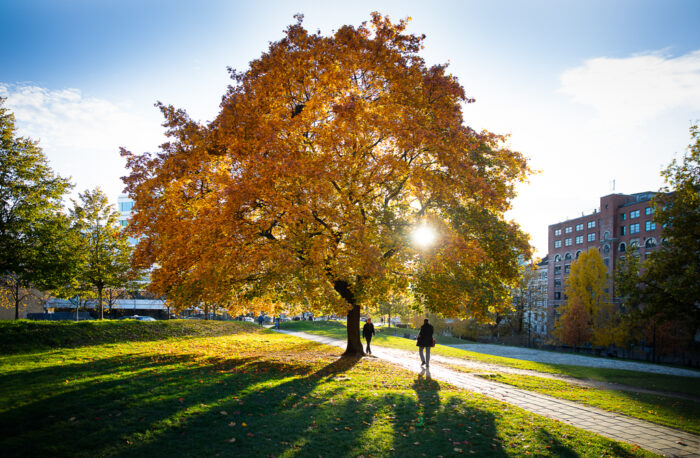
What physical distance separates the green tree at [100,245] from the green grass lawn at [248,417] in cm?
1479

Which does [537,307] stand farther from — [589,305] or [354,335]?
[354,335]

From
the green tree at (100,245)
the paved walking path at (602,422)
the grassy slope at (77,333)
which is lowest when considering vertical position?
the grassy slope at (77,333)

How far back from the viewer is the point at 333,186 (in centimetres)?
1434

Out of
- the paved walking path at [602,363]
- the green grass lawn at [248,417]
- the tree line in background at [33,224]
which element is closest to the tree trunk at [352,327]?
the green grass lawn at [248,417]

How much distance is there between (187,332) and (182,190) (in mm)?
15931

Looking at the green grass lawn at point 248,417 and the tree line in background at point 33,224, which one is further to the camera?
the tree line in background at point 33,224

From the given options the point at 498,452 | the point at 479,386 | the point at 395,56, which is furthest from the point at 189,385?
the point at 395,56

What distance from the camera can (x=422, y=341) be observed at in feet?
57.0

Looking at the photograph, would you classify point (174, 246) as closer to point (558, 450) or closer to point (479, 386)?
point (479, 386)

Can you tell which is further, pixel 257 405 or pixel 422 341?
pixel 422 341

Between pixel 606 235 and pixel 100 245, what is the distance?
78.3 meters

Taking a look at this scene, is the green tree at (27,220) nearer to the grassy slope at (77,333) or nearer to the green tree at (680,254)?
the grassy slope at (77,333)

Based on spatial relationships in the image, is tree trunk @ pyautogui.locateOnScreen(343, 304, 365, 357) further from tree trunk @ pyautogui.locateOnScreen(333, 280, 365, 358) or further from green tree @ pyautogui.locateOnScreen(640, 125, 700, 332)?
green tree @ pyautogui.locateOnScreen(640, 125, 700, 332)

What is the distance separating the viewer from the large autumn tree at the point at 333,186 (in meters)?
13.1
